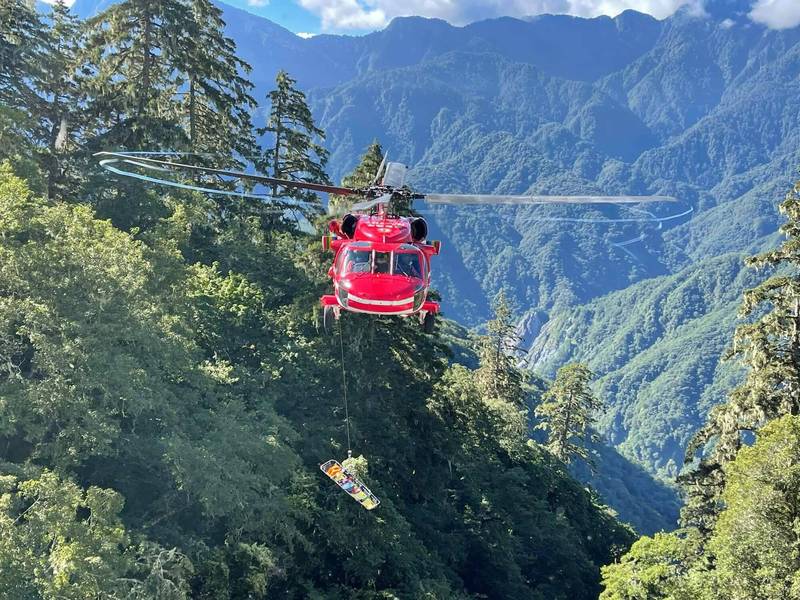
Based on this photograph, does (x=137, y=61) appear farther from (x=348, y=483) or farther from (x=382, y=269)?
(x=348, y=483)

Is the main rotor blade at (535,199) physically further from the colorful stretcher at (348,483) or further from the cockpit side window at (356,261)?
the colorful stretcher at (348,483)

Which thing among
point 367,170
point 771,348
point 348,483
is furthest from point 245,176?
point 771,348

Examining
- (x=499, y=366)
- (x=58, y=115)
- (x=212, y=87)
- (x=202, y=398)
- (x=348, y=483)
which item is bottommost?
(x=348, y=483)

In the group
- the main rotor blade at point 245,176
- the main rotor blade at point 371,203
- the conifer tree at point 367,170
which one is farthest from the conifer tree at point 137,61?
the main rotor blade at point 371,203

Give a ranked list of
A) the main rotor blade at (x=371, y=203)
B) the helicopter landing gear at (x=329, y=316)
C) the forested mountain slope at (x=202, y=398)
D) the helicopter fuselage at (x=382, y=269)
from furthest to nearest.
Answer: the helicopter landing gear at (x=329, y=316) → the helicopter fuselage at (x=382, y=269) → the forested mountain slope at (x=202, y=398) → the main rotor blade at (x=371, y=203)

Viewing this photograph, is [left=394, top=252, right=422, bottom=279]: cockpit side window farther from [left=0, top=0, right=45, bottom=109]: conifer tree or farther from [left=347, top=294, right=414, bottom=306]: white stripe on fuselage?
[left=0, top=0, right=45, bottom=109]: conifer tree

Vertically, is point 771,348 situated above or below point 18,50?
below
